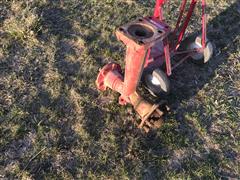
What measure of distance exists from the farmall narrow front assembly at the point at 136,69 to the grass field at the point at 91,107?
260 mm

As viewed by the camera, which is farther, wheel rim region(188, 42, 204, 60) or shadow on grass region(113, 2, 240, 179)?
wheel rim region(188, 42, 204, 60)

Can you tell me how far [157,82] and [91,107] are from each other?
936 millimetres

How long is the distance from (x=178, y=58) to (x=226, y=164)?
1.77 m

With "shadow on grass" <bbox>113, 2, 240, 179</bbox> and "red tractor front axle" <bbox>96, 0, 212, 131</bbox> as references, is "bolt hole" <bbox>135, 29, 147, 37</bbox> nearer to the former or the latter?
"red tractor front axle" <bbox>96, 0, 212, 131</bbox>

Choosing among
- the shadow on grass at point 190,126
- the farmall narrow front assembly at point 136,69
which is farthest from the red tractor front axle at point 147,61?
the shadow on grass at point 190,126

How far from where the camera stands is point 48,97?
5.09 meters

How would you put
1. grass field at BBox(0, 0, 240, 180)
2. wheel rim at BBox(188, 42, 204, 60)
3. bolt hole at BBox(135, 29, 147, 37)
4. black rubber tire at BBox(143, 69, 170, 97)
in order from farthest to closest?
wheel rim at BBox(188, 42, 204, 60) < black rubber tire at BBox(143, 69, 170, 97) < grass field at BBox(0, 0, 240, 180) < bolt hole at BBox(135, 29, 147, 37)

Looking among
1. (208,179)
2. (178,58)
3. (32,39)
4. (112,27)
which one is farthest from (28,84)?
(208,179)

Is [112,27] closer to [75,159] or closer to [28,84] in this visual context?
[28,84]

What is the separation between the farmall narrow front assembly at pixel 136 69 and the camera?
4023 millimetres

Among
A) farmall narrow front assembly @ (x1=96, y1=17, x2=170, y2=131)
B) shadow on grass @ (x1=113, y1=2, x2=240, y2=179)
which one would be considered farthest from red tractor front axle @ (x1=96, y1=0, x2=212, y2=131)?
shadow on grass @ (x1=113, y1=2, x2=240, y2=179)

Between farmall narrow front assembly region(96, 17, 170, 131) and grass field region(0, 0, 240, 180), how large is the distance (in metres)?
0.26

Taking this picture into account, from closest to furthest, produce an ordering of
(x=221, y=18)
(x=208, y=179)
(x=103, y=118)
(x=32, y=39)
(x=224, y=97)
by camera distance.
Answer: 1. (x=208, y=179)
2. (x=103, y=118)
3. (x=224, y=97)
4. (x=32, y=39)
5. (x=221, y=18)

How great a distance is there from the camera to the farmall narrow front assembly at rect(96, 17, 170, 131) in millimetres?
4023
